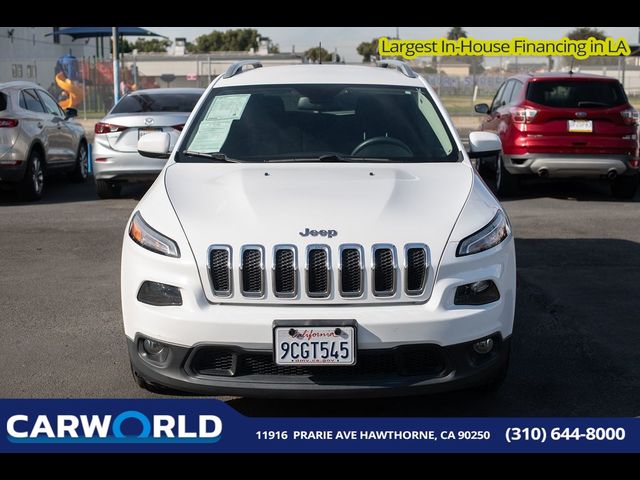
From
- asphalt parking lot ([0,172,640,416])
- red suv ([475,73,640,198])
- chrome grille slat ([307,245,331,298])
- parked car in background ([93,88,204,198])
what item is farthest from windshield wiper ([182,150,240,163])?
red suv ([475,73,640,198])

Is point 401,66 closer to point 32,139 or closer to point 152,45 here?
point 32,139

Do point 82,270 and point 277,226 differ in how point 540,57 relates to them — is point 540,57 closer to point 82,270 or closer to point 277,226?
point 82,270

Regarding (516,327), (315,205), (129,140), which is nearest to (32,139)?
(129,140)

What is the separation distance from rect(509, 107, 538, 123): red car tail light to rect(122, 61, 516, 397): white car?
7.43m

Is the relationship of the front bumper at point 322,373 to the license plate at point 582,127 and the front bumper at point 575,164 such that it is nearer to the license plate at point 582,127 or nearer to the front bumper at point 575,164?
the front bumper at point 575,164

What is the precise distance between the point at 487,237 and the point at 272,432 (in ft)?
4.38

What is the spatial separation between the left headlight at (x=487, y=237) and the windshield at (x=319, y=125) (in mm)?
933

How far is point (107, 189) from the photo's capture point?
12.2 metres

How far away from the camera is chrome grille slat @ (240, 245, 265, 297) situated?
4031 millimetres

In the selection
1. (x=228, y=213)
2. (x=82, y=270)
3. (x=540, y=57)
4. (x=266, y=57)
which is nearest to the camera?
(x=228, y=213)

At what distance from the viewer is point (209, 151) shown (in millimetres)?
5395


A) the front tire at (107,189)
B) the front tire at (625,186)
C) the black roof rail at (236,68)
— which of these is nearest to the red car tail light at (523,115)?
the front tire at (625,186)
